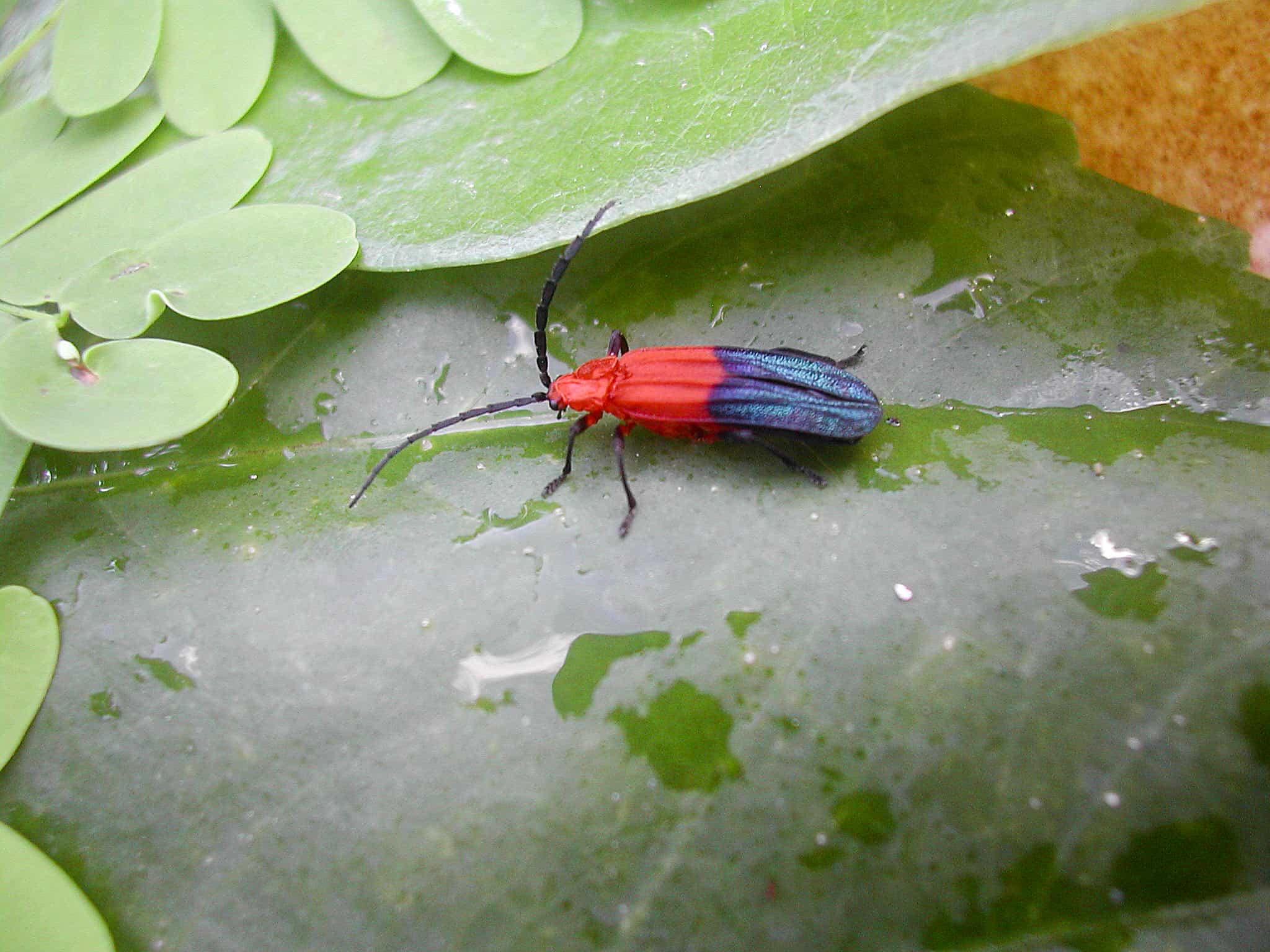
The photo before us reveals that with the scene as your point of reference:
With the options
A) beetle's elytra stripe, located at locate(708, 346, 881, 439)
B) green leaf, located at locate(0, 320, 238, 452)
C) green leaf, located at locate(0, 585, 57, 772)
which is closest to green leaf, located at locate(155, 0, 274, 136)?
green leaf, located at locate(0, 320, 238, 452)

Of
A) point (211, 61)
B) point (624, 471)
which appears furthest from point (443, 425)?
point (211, 61)

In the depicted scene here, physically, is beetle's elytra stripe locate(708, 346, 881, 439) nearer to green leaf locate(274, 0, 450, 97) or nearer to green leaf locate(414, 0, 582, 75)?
green leaf locate(414, 0, 582, 75)

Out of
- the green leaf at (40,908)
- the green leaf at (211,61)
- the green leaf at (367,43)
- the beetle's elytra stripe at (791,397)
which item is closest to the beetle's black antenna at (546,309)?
the beetle's elytra stripe at (791,397)

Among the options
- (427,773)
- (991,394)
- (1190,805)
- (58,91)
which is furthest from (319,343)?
(1190,805)

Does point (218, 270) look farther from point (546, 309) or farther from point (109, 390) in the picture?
point (546, 309)

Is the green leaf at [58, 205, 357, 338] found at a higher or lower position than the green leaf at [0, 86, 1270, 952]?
higher

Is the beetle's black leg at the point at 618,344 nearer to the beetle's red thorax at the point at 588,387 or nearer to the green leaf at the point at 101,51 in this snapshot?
the beetle's red thorax at the point at 588,387
